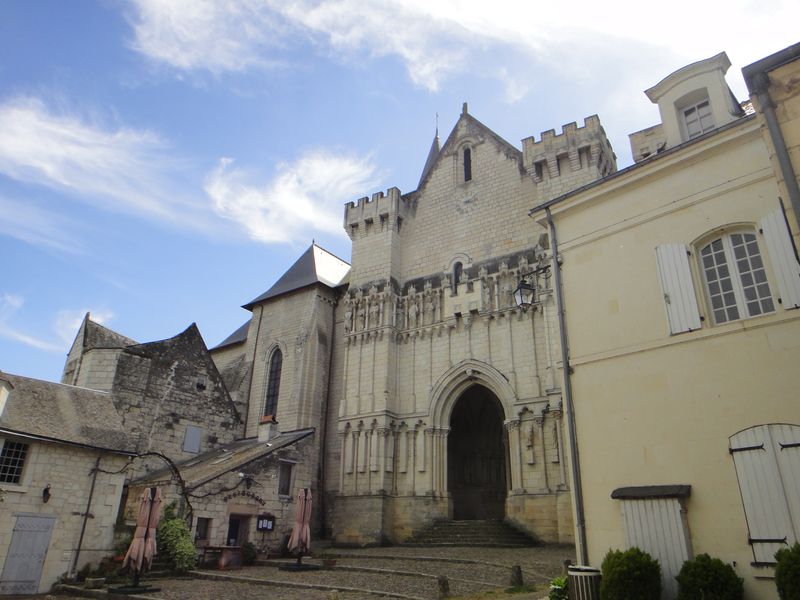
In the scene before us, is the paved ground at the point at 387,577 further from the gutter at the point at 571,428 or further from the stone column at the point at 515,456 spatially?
the stone column at the point at 515,456

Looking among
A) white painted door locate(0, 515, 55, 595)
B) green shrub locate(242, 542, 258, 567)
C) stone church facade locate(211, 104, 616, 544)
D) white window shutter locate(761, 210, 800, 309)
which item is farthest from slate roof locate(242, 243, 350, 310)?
white window shutter locate(761, 210, 800, 309)

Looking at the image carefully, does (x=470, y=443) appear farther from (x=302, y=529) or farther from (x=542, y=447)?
(x=302, y=529)

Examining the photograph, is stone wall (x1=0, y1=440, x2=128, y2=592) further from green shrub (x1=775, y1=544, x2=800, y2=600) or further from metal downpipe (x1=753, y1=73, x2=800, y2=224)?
metal downpipe (x1=753, y1=73, x2=800, y2=224)

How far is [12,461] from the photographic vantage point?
11.9 metres

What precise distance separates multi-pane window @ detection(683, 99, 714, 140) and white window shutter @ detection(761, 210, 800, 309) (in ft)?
9.48

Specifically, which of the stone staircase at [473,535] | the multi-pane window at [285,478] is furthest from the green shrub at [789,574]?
the multi-pane window at [285,478]

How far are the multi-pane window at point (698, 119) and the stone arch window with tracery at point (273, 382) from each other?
1790 centimetres

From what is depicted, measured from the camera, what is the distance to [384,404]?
1891cm

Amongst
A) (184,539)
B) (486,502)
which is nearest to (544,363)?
(486,502)

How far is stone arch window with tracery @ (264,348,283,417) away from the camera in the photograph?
2324 centimetres

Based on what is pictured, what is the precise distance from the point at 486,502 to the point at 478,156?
13.0 metres

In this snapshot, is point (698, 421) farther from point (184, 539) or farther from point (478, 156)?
point (478, 156)

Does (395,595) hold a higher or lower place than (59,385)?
lower

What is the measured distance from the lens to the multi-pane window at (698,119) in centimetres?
970
